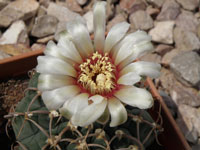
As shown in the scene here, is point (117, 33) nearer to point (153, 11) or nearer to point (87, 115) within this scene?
point (87, 115)

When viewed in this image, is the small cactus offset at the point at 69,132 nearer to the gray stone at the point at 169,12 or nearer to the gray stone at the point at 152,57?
the gray stone at the point at 152,57

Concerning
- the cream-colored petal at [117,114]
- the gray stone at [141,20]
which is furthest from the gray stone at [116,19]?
the cream-colored petal at [117,114]

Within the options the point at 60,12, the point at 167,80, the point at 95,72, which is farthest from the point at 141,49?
the point at 60,12

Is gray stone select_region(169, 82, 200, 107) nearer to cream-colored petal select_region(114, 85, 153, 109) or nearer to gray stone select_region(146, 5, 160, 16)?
gray stone select_region(146, 5, 160, 16)

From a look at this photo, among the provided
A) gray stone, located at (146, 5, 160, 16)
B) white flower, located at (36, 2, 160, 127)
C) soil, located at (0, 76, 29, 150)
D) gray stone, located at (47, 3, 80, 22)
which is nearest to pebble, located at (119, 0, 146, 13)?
gray stone, located at (146, 5, 160, 16)

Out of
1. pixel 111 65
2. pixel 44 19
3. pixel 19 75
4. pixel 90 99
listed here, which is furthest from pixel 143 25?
pixel 90 99
